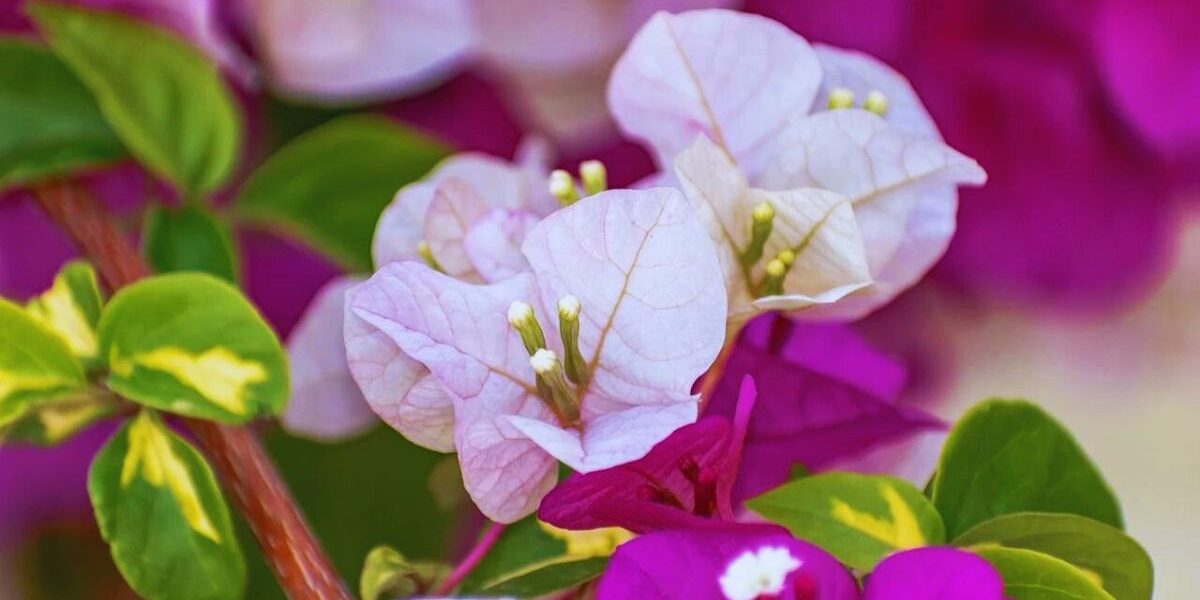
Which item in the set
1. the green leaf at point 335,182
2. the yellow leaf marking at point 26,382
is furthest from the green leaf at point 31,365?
the green leaf at point 335,182

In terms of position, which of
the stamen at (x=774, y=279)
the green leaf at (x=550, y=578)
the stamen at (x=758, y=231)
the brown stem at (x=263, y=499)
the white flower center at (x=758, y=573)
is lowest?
the green leaf at (x=550, y=578)

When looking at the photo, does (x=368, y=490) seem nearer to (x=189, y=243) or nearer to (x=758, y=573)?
(x=189, y=243)

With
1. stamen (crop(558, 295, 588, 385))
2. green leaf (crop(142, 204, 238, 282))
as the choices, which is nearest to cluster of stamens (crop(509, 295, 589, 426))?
stamen (crop(558, 295, 588, 385))

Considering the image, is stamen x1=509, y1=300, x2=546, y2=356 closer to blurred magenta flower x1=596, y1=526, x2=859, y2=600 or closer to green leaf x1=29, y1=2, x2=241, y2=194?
blurred magenta flower x1=596, y1=526, x2=859, y2=600

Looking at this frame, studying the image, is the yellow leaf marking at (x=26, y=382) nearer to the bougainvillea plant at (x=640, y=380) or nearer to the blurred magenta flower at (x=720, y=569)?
the bougainvillea plant at (x=640, y=380)

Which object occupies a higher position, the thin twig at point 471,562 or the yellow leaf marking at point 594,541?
the yellow leaf marking at point 594,541

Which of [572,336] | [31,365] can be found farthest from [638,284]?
[31,365]
